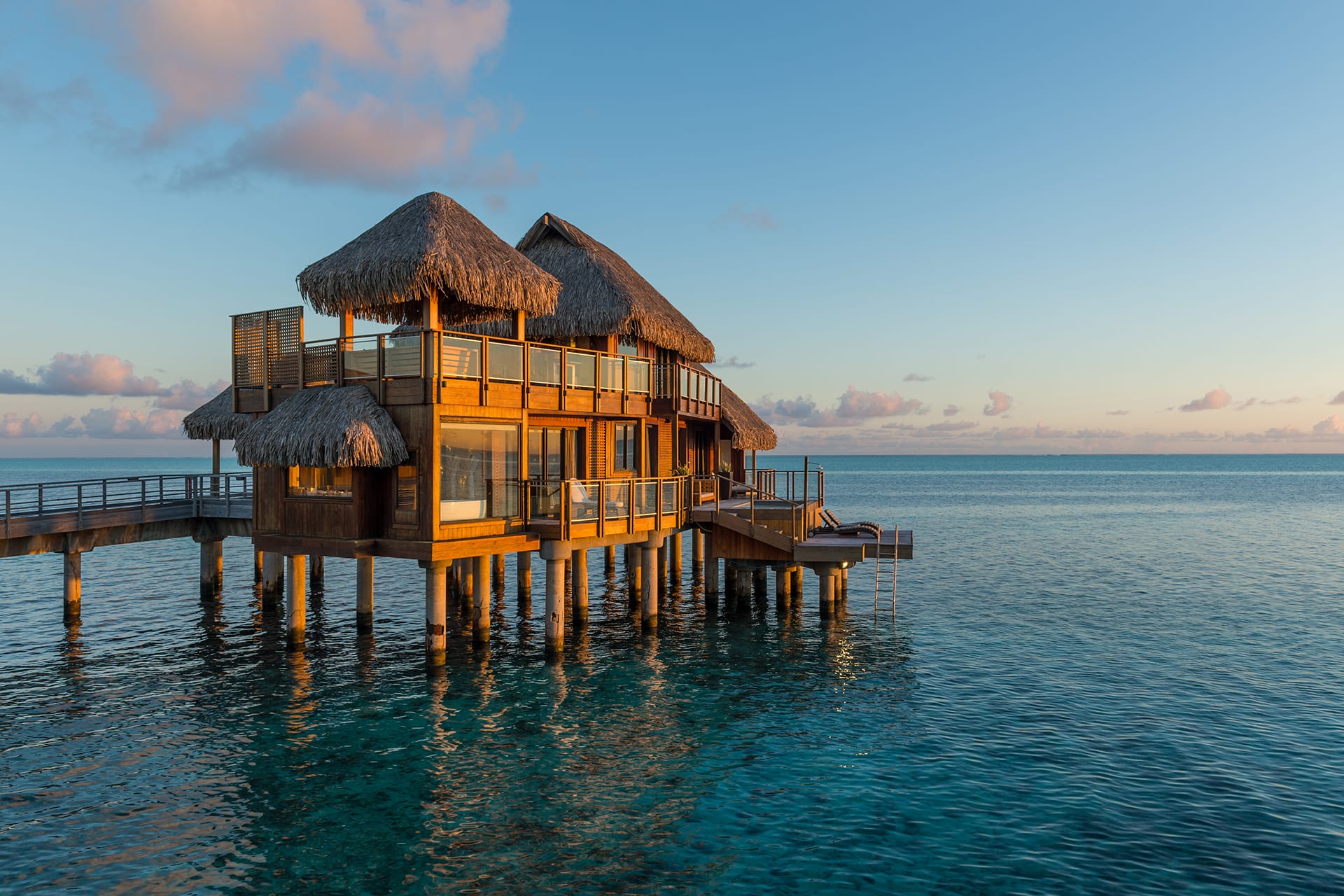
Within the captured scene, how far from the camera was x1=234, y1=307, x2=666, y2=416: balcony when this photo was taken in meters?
20.1

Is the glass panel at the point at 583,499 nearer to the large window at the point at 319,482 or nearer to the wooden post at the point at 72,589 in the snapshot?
the large window at the point at 319,482

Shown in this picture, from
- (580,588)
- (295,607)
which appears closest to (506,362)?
(580,588)

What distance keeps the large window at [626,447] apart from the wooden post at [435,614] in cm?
838

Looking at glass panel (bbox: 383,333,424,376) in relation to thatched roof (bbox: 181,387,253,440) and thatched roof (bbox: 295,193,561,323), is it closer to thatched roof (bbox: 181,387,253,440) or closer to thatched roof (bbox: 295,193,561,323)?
thatched roof (bbox: 295,193,561,323)

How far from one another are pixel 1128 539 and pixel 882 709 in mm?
48302

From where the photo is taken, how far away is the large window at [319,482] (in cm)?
2083

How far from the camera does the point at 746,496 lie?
3584 centimetres

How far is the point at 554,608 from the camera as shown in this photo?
74.9 ft

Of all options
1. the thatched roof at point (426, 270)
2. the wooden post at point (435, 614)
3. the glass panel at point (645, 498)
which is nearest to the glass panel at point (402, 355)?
the thatched roof at point (426, 270)

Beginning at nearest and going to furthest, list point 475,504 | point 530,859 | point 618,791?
point 530,859, point 618,791, point 475,504

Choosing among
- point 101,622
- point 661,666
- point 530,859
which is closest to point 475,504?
point 661,666

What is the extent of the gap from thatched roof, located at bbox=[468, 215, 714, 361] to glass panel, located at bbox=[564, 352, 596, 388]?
3489mm

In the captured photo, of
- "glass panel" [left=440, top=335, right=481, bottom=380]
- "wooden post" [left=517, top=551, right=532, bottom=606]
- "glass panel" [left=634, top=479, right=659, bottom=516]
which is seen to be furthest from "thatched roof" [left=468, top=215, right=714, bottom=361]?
"wooden post" [left=517, top=551, right=532, bottom=606]

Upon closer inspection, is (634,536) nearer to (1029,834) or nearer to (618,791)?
(618,791)
